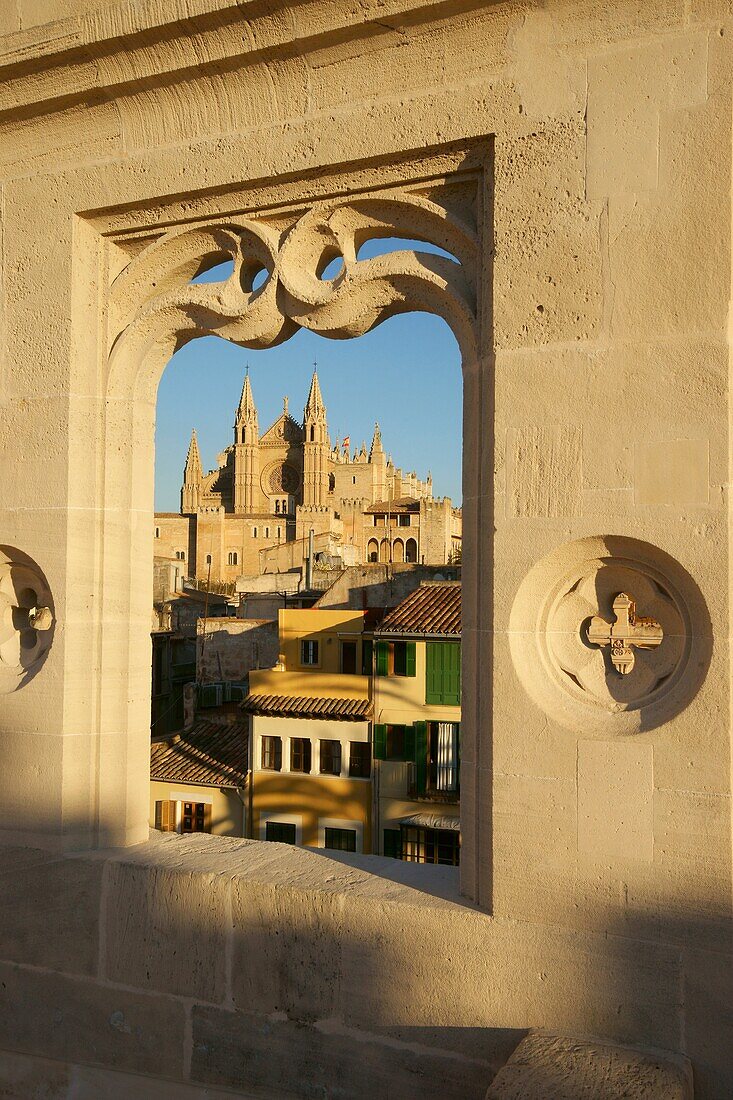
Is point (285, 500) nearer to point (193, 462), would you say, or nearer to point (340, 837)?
point (193, 462)

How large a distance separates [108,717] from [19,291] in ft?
4.39

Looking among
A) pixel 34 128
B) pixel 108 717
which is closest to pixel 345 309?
pixel 34 128

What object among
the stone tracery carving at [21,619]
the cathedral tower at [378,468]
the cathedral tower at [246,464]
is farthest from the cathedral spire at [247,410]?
the stone tracery carving at [21,619]

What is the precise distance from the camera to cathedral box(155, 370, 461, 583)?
6788 centimetres

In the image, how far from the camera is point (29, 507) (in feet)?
9.49

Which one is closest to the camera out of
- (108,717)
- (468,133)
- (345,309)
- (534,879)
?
(534,879)

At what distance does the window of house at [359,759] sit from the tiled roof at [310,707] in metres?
0.53

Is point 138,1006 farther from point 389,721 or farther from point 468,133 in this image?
point 389,721

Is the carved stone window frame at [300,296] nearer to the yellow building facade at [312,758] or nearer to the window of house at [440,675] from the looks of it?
the window of house at [440,675]

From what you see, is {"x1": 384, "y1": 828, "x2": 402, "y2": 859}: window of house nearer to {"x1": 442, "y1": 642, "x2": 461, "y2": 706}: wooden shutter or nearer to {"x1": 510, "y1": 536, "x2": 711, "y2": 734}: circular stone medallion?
{"x1": 442, "y1": 642, "x2": 461, "y2": 706}: wooden shutter

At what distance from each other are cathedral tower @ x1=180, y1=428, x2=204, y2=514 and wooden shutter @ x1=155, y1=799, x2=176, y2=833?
65.1m

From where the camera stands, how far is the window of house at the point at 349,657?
1843cm

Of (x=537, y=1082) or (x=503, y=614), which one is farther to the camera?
(x=503, y=614)

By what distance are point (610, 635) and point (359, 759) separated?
15.2 metres
